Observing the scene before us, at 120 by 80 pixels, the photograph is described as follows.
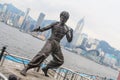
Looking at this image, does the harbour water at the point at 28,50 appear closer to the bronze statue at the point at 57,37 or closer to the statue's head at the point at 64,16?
the bronze statue at the point at 57,37

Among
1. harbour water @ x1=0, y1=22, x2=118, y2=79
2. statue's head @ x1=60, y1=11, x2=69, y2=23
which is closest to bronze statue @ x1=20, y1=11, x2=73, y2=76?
statue's head @ x1=60, y1=11, x2=69, y2=23

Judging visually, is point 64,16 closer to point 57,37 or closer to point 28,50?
point 57,37

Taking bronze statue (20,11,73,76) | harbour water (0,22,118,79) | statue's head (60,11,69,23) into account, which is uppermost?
statue's head (60,11,69,23)

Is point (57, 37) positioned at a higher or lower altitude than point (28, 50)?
higher

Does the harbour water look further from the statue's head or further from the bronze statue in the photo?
the statue's head

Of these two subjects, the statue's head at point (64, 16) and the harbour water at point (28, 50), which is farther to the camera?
the harbour water at point (28, 50)

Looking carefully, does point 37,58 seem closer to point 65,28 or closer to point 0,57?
point 65,28

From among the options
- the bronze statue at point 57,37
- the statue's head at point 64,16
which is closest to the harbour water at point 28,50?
the bronze statue at point 57,37

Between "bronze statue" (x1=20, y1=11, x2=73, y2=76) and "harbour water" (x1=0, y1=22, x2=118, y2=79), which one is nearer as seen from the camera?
"bronze statue" (x1=20, y1=11, x2=73, y2=76)

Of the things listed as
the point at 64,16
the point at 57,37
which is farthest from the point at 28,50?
the point at 64,16

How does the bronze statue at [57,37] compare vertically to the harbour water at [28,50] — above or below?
above

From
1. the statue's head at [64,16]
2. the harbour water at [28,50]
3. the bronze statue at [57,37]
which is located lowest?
the harbour water at [28,50]

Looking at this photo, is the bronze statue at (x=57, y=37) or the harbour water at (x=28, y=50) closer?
the bronze statue at (x=57, y=37)

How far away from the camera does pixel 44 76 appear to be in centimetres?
925
